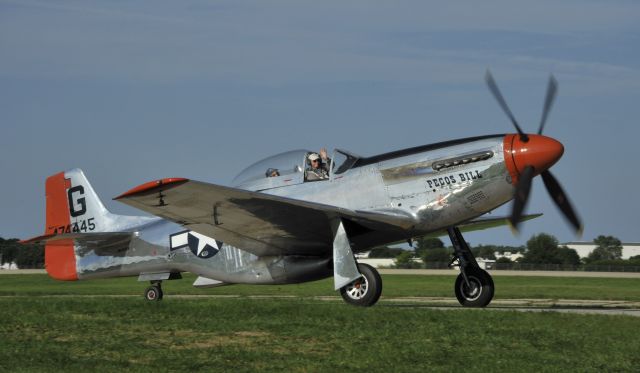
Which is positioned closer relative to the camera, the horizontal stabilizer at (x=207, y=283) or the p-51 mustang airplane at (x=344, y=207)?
the p-51 mustang airplane at (x=344, y=207)

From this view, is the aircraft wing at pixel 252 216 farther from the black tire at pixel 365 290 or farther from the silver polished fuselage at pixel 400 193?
the black tire at pixel 365 290

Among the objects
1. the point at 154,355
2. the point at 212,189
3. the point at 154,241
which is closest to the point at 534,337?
the point at 154,355

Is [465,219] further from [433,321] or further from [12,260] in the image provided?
[12,260]

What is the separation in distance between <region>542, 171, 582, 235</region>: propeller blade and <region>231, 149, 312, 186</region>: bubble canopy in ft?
13.5

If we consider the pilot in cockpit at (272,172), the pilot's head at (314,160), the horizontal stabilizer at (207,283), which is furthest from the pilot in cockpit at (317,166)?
the horizontal stabilizer at (207,283)

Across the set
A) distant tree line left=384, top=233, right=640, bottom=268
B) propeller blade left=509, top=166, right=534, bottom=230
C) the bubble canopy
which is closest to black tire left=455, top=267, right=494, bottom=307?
propeller blade left=509, top=166, right=534, bottom=230

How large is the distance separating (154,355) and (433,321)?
383 centimetres

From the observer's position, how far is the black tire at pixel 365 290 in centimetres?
1493

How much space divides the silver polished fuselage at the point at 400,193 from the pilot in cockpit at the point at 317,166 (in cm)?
12

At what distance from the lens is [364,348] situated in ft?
33.1

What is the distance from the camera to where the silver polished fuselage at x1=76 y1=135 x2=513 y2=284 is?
1508cm

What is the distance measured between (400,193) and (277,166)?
242 centimetres

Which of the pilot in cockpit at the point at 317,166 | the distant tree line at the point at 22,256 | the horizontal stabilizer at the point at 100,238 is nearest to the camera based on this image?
the pilot in cockpit at the point at 317,166

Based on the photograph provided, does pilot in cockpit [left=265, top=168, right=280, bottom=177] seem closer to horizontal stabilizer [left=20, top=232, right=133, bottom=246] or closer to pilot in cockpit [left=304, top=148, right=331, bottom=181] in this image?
pilot in cockpit [left=304, top=148, right=331, bottom=181]
